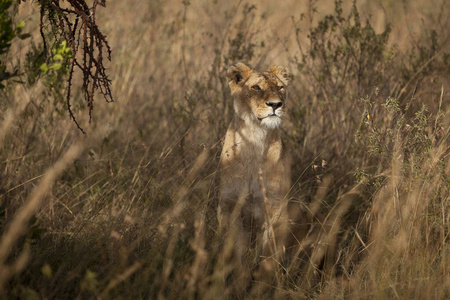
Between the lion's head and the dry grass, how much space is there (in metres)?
0.38

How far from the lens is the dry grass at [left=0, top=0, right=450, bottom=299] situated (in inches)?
127

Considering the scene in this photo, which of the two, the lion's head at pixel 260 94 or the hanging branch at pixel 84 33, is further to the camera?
the lion's head at pixel 260 94

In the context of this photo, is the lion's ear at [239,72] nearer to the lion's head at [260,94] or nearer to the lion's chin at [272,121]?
the lion's head at [260,94]

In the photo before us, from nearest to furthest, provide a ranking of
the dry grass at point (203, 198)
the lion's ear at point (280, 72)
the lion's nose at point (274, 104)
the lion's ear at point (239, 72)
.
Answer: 1. the dry grass at point (203, 198)
2. the lion's nose at point (274, 104)
3. the lion's ear at point (239, 72)
4. the lion's ear at point (280, 72)

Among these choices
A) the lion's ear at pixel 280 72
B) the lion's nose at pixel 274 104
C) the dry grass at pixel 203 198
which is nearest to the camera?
the dry grass at pixel 203 198

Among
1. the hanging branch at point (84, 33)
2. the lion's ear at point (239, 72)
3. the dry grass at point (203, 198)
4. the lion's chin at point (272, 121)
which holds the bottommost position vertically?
the dry grass at point (203, 198)

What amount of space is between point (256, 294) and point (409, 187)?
120 cm

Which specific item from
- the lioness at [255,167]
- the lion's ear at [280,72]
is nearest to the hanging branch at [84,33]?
the lioness at [255,167]

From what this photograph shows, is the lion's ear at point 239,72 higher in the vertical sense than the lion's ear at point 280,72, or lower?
higher

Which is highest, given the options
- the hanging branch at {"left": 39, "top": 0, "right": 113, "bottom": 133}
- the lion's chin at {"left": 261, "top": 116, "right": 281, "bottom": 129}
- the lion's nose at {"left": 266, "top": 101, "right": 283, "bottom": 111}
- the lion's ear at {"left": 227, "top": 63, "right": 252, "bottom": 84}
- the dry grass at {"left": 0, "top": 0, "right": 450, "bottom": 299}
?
the hanging branch at {"left": 39, "top": 0, "right": 113, "bottom": 133}

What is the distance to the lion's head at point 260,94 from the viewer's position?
13.9 ft

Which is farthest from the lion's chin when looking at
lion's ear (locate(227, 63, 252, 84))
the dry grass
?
lion's ear (locate(227, 63, 252, 84))

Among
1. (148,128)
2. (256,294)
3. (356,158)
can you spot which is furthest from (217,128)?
(256,294)

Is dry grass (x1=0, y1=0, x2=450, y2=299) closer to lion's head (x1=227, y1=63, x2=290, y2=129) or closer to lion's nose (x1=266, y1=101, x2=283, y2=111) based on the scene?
lion's head (x1=227, y1=63, x2=290, y2=129)
